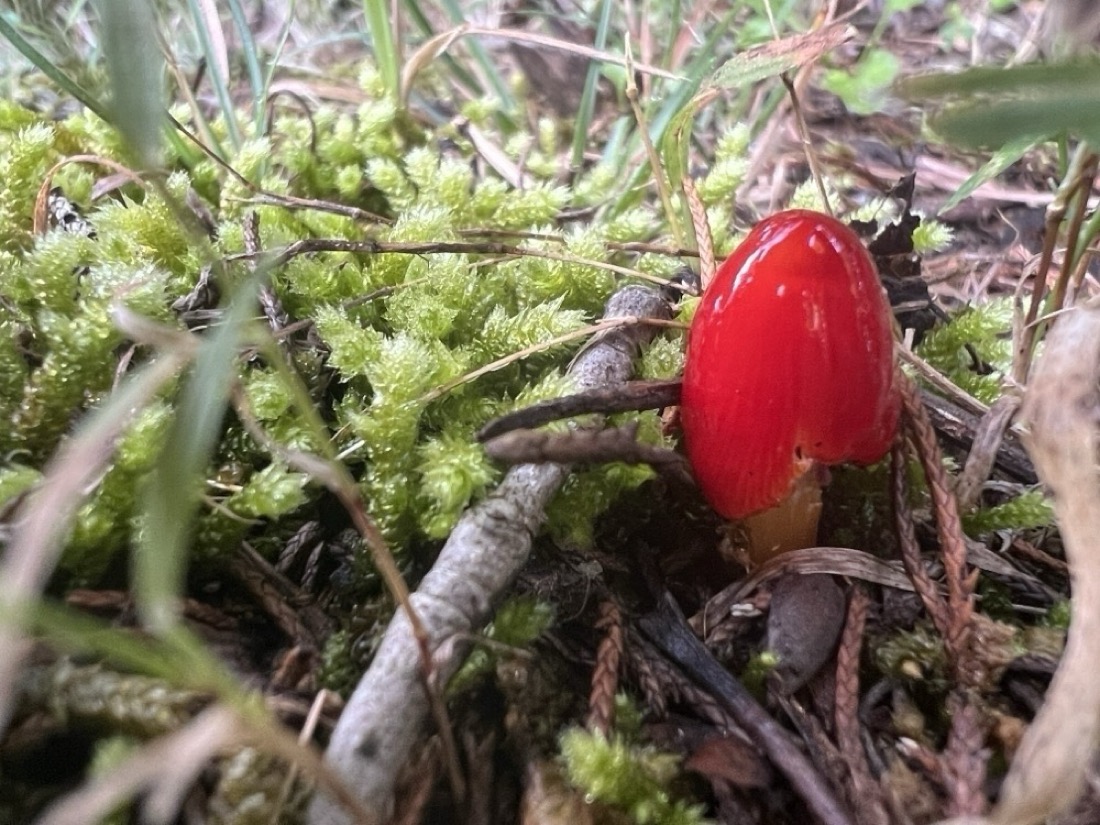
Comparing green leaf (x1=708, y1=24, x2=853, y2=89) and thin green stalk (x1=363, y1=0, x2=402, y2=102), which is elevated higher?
thin green stalk (x1=363, y1=0, x2=402, y2=102)

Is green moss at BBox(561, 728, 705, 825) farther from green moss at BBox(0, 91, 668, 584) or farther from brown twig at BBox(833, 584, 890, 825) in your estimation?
green moss at BBox(0, 91, 668, 584)

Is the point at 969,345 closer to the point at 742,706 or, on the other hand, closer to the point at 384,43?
the point at 742,706

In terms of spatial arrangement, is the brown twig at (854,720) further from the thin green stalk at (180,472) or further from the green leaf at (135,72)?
the green leaf at (135,72)

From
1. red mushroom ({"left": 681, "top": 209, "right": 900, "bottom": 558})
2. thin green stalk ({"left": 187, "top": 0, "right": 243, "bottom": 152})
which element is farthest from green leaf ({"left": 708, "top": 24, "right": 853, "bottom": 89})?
thin green stalk ({"left": 187, "top": 0, "right": 243, "bottom": 152})

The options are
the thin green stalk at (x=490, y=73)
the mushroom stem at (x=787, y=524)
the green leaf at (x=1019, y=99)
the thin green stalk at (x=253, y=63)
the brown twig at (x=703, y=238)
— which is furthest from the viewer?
the thin green stalk at (x=490, y=73)

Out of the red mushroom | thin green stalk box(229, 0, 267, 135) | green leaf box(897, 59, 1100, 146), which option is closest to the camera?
green leaf box(897, 59, 1100, 146)

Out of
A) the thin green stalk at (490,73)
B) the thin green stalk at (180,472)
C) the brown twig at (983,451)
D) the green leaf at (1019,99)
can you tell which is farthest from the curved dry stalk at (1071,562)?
the thin green stalk at (490,73)

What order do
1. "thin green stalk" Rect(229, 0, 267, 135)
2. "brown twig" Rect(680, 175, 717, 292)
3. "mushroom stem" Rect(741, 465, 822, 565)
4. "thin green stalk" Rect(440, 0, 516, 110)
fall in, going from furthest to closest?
1. "thin green stalk" Rect(440, 0, 516, 110)
2. "thin green stalk" Rect(229, 0, 267, 135)
3. "brown twig" Rect(680, 175, 717, 292)
4. "mushroom stem" Rect(741, 465, 822, 565)

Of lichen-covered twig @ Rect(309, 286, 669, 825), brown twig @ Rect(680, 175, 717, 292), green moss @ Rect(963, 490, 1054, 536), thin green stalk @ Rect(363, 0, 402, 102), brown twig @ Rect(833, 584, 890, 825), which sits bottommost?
green moss @ Rect(963, 490, 1054, 536)

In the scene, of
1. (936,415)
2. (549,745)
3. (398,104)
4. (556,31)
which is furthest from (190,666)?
(556,31)
